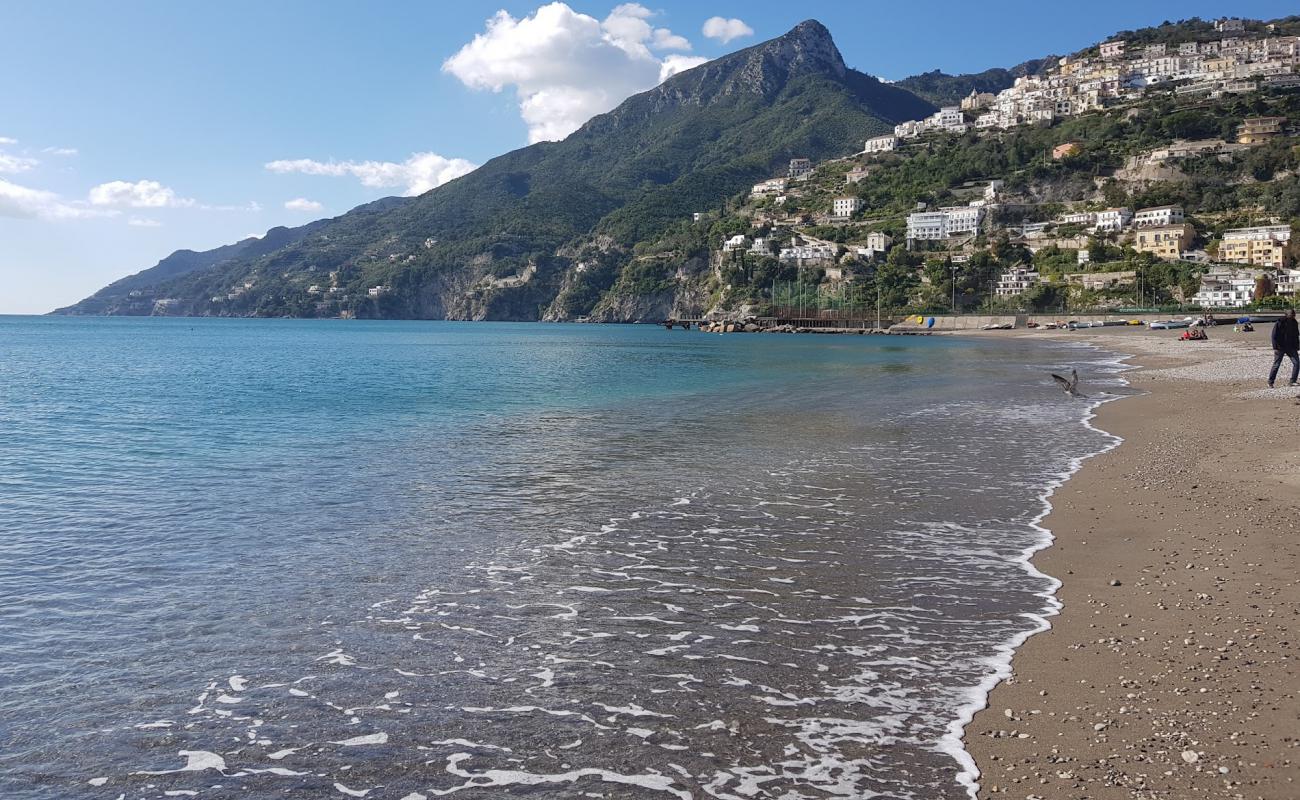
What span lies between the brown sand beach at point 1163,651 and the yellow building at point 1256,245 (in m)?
134

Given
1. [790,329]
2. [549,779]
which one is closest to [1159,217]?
[790,329]

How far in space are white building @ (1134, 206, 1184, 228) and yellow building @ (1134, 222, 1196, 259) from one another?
221 centimetres

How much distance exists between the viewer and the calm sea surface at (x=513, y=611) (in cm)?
535

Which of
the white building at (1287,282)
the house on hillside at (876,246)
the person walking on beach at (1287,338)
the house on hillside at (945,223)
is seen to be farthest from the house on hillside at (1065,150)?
the person walking on beach at (1287,338)

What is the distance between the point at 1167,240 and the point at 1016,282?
2344cm

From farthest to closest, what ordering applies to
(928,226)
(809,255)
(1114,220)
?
(809,255)
(928,226)
(1114,220)

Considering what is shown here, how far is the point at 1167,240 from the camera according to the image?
135 meters

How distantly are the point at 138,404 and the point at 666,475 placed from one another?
81.7 ft

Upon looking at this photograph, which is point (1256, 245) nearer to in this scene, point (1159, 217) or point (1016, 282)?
point (1159, 217)

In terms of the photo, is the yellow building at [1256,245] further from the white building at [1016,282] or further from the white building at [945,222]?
the white building at [945,222]

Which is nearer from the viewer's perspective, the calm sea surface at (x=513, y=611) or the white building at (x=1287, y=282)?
the calm sea surface at (x=513, y=611)

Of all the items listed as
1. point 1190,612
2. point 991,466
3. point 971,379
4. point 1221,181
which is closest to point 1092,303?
point 1221,181

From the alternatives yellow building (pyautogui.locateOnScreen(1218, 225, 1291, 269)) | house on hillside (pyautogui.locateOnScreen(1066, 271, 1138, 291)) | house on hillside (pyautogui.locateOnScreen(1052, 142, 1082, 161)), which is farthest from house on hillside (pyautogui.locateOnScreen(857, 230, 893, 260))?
yellow building (pyautogui.locateOnScreen(1218, 225, 1291, 269))

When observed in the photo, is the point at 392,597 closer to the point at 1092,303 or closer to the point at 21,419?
the point at 21,419
